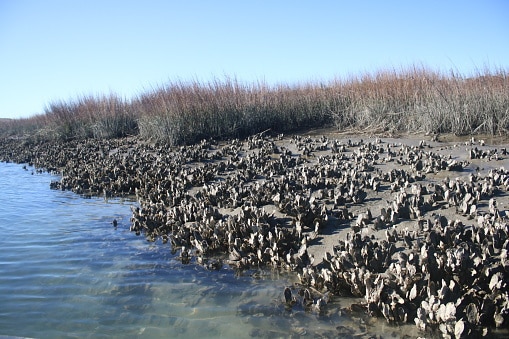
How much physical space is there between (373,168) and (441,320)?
557cm

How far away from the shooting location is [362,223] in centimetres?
599

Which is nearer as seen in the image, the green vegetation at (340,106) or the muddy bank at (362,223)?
the muddy bank at (362,223)

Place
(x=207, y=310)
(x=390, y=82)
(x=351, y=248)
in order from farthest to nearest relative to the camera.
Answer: (x=390, y=82) < (x=351, y=248) < (x=207, y=310)

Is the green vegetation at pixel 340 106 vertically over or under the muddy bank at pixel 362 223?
over

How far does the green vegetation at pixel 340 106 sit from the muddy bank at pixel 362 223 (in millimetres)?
1557

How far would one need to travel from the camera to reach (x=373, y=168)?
909 cm

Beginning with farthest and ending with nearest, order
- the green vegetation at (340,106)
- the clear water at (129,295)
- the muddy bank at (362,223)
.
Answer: the green vegetation at (340,106)
the clear water at (129,295)
the muddy bank at (362,223)

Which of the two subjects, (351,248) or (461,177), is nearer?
(351,248)

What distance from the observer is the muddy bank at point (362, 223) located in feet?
13.6

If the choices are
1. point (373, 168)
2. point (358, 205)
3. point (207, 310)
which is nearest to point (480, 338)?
point (207, 310)

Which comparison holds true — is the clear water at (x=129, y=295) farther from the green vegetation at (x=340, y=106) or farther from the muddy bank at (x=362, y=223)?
the green vegetation at (x=340, y=106)

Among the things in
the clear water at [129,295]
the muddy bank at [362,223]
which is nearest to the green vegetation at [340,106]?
the muddy bank at [362,223]

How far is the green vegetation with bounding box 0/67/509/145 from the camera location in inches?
500

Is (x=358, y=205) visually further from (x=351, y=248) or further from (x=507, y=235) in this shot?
(x=507, y=235)
